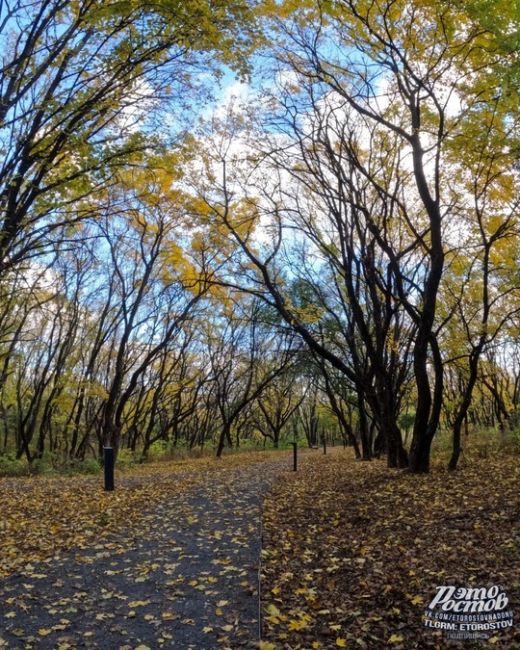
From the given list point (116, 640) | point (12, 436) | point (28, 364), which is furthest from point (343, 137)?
point (12, 436)

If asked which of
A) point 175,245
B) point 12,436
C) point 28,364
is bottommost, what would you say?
point 12,436

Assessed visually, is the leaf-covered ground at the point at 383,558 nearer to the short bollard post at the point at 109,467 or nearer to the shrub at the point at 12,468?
the short bollard post at the point at 109,467

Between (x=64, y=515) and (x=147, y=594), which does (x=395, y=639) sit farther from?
(x=64, y=515)

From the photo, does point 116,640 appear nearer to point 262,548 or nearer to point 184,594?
point 184,594

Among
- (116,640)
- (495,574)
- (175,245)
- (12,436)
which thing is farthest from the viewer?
(12,436)

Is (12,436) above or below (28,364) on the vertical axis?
below

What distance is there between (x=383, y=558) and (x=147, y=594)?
2.52 metres

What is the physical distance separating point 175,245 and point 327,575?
1531 cm

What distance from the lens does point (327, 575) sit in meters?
5.09

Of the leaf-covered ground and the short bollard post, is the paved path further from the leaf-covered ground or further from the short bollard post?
the short bollard post

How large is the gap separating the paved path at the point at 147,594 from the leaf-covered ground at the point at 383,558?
0.93 ft

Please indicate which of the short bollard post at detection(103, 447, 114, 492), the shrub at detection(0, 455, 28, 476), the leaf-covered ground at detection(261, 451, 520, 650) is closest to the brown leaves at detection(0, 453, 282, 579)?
the short bollard post at detection(103, 447, 114, 492)

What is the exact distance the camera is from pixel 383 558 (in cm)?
531

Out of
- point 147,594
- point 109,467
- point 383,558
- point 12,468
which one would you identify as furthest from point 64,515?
point 12,468
